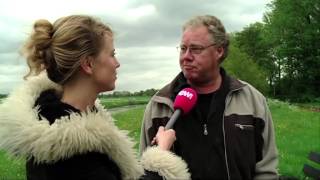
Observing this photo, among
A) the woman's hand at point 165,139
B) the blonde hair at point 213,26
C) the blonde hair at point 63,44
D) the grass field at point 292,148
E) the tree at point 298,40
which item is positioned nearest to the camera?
the blonde hair at point 63,44

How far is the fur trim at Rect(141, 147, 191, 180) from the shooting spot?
3.49 meters

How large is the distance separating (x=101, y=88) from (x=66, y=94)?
0.20 m

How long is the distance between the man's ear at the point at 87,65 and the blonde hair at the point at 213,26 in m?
1.86

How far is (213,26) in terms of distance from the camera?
491 centimetres

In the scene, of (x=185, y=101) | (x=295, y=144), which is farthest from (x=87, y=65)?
(x=295, y=144)

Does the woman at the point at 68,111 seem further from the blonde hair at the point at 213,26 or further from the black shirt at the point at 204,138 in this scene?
the blonde hair at the point at 213,26

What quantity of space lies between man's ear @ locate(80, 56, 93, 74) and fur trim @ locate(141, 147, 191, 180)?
2.27 ft

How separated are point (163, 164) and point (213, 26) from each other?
1758 millimetres

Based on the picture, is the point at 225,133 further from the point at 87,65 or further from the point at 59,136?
the point at 59,136

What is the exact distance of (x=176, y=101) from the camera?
4551mm

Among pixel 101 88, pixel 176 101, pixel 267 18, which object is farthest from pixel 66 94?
pixel 267 18

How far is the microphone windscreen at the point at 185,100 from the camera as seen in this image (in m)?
4.50

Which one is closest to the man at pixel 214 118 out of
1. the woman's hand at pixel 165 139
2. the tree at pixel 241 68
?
the woman's hand at pixel 165 139

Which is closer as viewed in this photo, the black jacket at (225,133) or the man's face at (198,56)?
the black jacket at (225,133)
